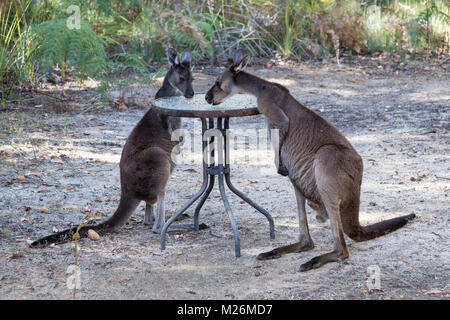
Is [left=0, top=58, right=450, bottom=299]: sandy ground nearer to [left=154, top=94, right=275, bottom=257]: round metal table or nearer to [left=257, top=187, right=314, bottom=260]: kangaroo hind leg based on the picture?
[left=257, top=187, right=314, bottom=260]: kangaroo hind leg

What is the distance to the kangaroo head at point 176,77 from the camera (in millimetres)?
5434

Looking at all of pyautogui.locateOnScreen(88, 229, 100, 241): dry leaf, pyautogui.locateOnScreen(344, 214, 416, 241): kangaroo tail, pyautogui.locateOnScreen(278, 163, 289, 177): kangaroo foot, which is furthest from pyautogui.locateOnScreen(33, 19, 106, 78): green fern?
pyautogui.locateOnScreen(344, 214, 416, 241): kangaroo tail

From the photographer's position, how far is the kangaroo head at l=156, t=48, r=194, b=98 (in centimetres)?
543

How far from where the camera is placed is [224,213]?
17.4ft

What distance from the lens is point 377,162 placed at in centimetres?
632

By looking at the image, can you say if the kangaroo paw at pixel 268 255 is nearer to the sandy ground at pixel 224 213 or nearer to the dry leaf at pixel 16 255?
the sandy ground at pixel 224 213

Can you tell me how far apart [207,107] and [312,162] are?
80cm

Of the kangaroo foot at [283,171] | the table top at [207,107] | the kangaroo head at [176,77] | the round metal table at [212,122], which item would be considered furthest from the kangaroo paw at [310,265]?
the kangaroo head at [176,77]

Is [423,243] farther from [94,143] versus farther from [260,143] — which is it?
[94,143]

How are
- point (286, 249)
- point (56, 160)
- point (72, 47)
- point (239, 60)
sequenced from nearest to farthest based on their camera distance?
1. point (286, 249)
2. point (239, 60)
3. point (56, 160)
4. point (72, 47)

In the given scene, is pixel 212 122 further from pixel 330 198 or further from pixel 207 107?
pixel 330 198

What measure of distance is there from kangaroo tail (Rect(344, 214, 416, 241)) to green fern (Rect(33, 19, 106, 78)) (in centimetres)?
397

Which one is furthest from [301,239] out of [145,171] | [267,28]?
[267,28]

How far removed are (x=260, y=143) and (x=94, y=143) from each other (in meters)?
1.84
